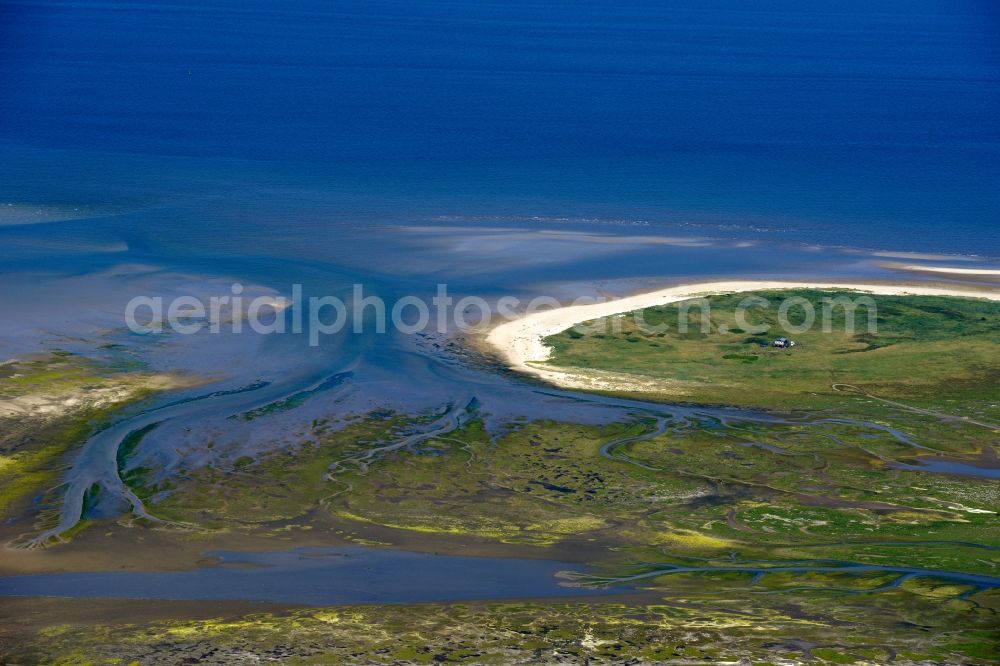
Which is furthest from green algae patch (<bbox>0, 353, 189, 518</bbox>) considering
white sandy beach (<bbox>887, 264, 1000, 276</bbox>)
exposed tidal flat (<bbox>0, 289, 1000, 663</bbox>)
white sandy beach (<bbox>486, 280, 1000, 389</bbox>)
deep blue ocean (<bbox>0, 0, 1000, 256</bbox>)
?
white sandy beach (<bbox>887, 264, 1000, 276</bbox>)

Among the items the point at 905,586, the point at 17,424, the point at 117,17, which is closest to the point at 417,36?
the point at 117,17

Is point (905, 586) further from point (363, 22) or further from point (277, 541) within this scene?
point (363, 22)

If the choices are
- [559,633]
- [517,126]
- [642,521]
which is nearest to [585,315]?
[642,521]

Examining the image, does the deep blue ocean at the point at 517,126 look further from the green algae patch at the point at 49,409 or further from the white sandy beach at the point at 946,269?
the green algae patch at the point at 49,409

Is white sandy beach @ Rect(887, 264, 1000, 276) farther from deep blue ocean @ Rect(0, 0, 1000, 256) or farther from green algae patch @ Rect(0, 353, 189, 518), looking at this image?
green algae patch @ Rect(0, 353, 189, 518)

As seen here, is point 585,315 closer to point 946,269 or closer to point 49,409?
point 946,269

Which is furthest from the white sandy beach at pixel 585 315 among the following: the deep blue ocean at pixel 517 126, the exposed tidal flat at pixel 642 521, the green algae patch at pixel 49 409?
the green algae patch at pixel 49 409
